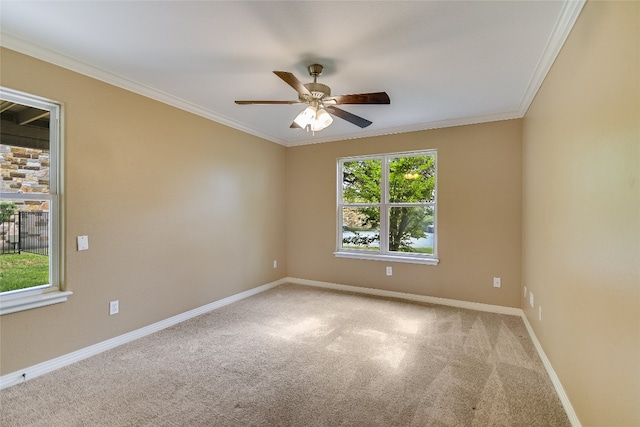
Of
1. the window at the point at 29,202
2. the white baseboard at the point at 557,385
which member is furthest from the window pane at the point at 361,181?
Answer: the window at the point at 29,202

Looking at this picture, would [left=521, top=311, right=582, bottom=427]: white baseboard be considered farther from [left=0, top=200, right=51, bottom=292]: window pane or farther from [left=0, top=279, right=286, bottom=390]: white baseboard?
[left=0, top=200, right=51, bottom=292]: window pane

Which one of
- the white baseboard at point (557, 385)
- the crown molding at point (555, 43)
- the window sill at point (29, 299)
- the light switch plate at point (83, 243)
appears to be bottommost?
the white baseboard at point (557, 385)

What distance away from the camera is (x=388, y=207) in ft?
14.5

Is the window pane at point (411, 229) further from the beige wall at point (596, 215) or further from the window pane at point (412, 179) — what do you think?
the beige wall at point (596, 215)

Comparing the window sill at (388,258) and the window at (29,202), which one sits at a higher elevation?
the window at (29,202)

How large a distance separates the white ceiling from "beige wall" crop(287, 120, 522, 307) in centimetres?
69

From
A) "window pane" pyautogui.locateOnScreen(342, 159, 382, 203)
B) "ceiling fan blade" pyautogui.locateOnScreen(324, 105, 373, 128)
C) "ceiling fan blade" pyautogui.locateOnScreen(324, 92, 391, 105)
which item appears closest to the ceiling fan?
"ceiling fan blade" pyautogui.locateOnScreen(324, 92, 391, 105)

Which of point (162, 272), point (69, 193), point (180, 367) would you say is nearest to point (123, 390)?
point (180, 367)

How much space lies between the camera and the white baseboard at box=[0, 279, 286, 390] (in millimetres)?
2135

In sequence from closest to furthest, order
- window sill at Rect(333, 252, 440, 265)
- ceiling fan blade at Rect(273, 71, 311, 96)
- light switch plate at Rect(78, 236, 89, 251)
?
ceiling fan blade at Rect(273, 71, 311, 96)
light switch plate at Rect(78, 236, 89, 251)
window sill at Rect(333, 252, 440, 265)

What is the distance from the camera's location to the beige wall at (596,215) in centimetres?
117

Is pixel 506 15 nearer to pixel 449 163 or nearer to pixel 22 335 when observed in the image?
pixel 449 163

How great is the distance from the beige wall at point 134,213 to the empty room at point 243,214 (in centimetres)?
2

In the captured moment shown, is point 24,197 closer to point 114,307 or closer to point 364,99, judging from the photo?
point 114,307
